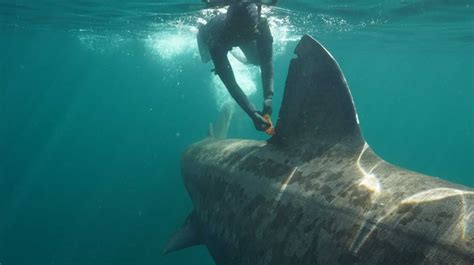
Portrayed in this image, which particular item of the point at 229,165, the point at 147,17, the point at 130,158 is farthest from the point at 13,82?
the point at 229,165

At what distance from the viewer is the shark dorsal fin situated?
4461 millimetres

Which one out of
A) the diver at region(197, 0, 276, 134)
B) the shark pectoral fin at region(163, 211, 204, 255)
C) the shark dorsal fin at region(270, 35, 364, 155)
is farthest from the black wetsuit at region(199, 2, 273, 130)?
the shark pectoral fin at region(163, 211, 204, 255)

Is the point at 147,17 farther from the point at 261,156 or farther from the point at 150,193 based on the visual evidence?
the point at 261,156

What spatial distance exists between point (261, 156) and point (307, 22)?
1812cm

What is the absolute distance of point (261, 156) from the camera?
526 centimetres

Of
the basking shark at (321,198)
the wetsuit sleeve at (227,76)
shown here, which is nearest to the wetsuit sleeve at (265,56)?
the wetsuit sleeve at (227,76)

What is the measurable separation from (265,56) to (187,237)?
11.5 ft

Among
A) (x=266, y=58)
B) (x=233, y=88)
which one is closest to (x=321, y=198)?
(x=233, y=88)

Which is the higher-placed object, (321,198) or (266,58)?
(266,58)

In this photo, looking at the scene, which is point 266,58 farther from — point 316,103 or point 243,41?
point 316,103

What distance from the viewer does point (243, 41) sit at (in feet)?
21.8

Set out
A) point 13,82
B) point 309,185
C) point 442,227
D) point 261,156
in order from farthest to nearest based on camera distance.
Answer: point 13,82 → point 261,156 → point 309,185 → point 442,227

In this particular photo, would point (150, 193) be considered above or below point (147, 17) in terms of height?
below

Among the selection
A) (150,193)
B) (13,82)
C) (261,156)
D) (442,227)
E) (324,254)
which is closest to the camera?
(442,227)
